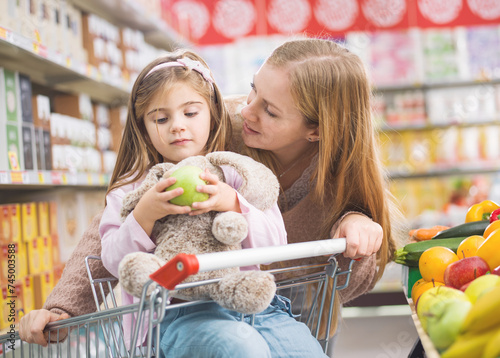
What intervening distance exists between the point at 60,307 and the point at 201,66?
2.70 ft

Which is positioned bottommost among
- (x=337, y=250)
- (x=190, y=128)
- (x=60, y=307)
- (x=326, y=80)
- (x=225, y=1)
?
(x=60, y=307)

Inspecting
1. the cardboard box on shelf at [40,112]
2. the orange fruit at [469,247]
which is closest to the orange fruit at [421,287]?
the orange fruit at [469,247]

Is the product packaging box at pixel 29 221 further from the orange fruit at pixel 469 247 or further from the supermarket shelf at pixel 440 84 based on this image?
the supermarket shelf at pixel 440 84

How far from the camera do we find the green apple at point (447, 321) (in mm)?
901

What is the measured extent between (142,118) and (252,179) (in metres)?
0.52

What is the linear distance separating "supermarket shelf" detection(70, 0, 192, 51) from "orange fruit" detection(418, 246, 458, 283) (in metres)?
2.15

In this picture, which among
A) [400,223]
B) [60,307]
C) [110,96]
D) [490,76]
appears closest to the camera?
[60,307]

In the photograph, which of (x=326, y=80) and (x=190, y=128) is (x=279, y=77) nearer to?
(x=326, y=80)

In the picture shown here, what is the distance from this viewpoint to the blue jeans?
1.13m

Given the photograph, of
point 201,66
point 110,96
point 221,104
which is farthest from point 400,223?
point 110,96

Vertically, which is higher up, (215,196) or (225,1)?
(225,1)

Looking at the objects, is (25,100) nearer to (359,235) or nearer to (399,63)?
(359,235)

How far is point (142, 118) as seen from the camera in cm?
167

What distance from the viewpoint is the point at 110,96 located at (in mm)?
3570
